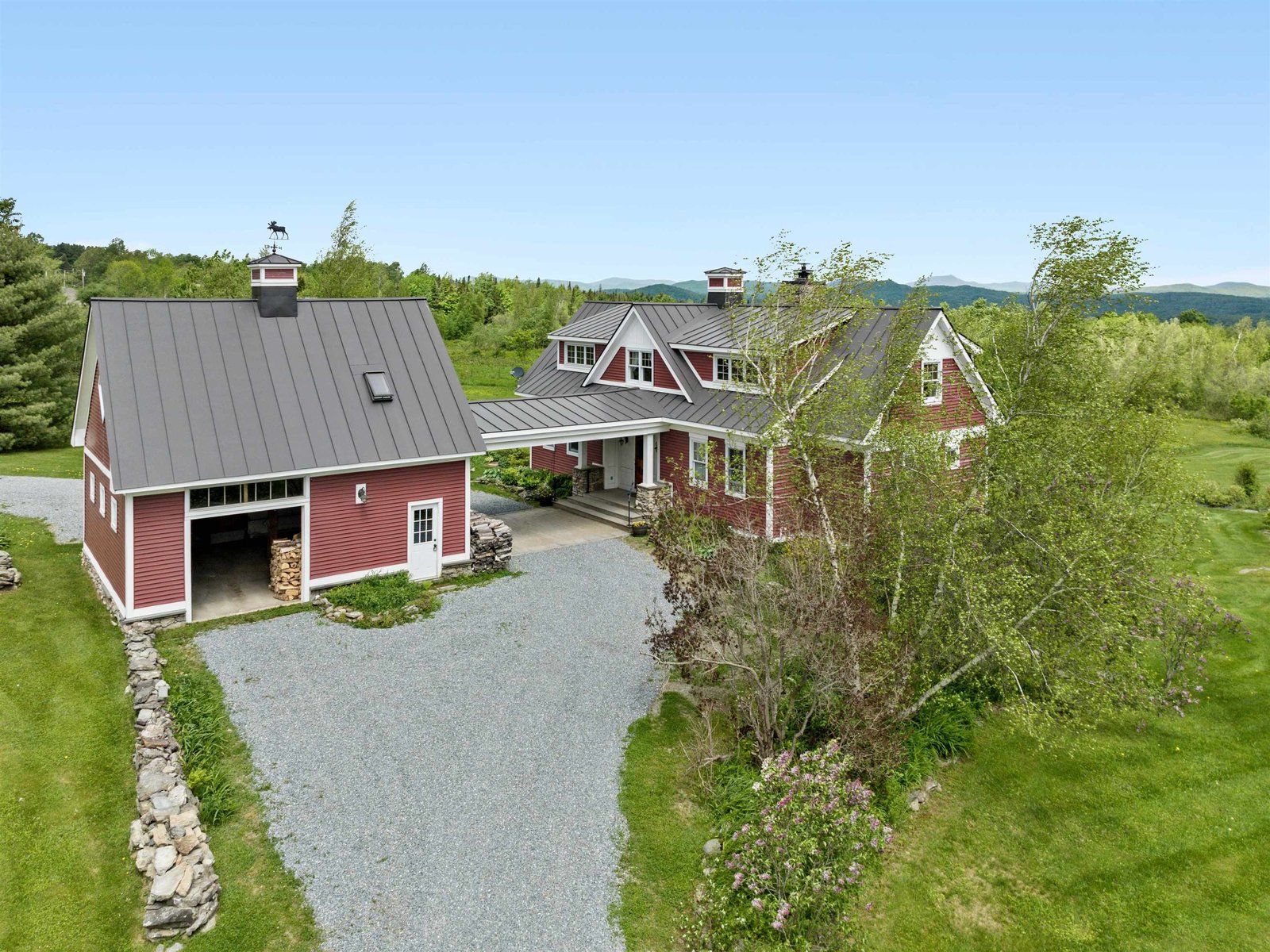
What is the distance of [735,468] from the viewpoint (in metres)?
21.7

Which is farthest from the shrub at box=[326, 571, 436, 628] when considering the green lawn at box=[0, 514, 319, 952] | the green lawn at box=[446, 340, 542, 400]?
the green lawn at box=[446, 340, 542, 400]

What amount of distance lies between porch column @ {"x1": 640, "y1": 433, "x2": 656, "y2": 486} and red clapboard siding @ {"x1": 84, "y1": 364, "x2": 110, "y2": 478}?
1209 centimetres

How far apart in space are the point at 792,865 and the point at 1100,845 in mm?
4570

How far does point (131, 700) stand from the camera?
1305 cm

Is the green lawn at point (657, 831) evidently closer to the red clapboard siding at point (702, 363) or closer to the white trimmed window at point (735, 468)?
the white trimmed window at point (735, 468)

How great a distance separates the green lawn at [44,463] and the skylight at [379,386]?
47.1 feet

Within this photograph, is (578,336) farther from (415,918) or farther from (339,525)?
(415,918)

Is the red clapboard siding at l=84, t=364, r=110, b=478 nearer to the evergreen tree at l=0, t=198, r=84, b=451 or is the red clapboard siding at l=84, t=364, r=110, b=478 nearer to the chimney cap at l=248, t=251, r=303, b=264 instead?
the chimney cap at l=248, t=251, r=303, b=264

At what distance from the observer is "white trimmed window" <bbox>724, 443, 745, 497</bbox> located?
21156mm

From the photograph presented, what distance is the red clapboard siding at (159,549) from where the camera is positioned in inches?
591

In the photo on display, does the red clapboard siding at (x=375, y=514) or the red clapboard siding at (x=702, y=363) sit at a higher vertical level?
the red clapboard siding at (x=702, y=363)

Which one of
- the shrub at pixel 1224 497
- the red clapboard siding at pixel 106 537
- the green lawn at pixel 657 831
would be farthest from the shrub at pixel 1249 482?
the red clapboard siding at pixel 106 537

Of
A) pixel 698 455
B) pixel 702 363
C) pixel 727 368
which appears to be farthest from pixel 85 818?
pixel 702 363

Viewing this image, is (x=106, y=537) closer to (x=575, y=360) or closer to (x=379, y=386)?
(x=379, y=386)
